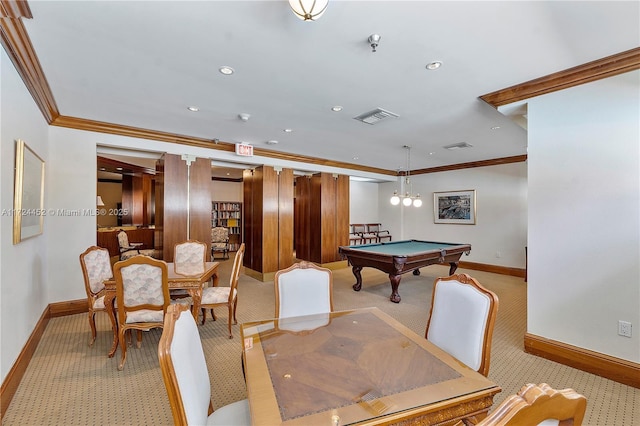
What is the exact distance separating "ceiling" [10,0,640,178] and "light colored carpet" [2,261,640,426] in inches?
104

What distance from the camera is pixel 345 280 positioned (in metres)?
5.79

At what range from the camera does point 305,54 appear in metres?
2.22

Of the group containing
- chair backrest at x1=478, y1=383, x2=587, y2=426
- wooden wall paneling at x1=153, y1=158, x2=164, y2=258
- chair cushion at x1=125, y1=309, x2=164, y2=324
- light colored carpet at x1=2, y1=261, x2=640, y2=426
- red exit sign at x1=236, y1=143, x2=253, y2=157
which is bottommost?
light colored carpet at x1=2, y1=261, x2=640, y2=426

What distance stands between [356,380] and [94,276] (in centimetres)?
311

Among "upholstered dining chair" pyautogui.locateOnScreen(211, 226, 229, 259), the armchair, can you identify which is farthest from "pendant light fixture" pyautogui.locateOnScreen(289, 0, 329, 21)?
"upholstered dining chair" pyautogui.locateOnScreen(211, 226, 229, 259)

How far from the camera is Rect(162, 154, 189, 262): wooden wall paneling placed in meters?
4.62

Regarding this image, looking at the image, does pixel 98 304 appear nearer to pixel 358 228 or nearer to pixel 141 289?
pixel 141 289

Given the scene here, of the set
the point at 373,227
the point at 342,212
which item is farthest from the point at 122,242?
the point at 373,227

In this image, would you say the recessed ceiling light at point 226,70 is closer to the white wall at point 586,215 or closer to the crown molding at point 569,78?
the crown molding at point 569,78

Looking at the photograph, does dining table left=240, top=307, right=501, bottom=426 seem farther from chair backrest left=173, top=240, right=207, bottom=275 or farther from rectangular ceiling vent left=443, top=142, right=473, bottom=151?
rectangular ceiling vent left=443, top=142, right=473, bottom=151

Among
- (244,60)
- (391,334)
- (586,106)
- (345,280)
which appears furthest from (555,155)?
(345,280)

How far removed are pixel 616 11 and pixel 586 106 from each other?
1.00 meters

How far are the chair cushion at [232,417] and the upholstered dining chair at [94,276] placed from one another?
218 centimetres

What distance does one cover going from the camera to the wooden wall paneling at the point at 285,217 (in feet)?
19.5
